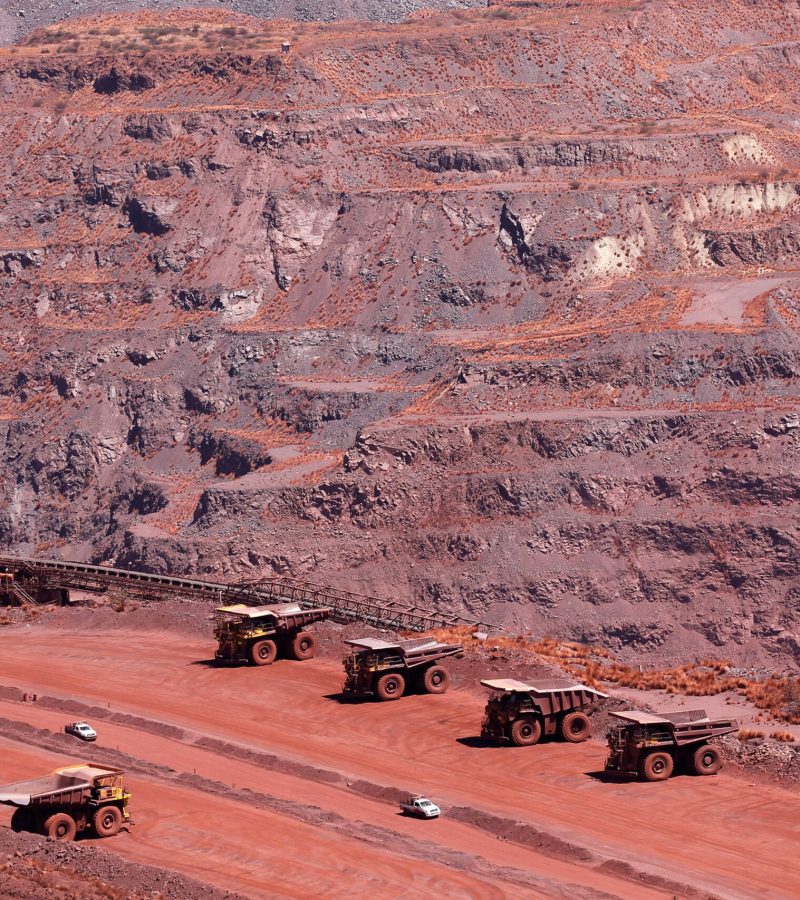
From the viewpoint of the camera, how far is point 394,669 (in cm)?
6359

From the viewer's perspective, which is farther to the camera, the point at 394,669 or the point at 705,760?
the point at 394,669

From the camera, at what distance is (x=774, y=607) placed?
99.2 m

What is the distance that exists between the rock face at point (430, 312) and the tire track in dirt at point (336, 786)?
38.2 m

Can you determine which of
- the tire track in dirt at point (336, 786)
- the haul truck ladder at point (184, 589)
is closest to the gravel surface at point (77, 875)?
the tire track in dirt at point (336, 786)

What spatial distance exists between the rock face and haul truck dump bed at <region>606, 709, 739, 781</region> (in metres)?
42.5

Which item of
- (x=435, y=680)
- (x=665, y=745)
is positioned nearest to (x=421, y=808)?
(x=665, y=745)

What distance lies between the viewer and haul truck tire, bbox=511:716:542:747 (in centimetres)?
5778

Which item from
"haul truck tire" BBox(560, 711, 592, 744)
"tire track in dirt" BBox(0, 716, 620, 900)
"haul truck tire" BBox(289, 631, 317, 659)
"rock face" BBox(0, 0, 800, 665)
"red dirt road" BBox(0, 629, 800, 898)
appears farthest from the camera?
"rock face" BBox(0, 0, 800, 665)

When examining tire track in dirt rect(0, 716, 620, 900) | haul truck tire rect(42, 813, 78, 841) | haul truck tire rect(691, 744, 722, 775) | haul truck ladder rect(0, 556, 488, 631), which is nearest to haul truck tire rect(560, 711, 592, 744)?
haul truck tire rect(691, 744, 722, 775)

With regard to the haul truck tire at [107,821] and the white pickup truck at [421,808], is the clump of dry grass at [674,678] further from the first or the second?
the haul truck tire at [107,821]

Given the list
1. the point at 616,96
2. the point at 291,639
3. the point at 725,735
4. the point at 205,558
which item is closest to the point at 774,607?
the point at 205,558

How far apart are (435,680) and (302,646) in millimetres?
7009

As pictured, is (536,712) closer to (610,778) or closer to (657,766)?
(610,778)

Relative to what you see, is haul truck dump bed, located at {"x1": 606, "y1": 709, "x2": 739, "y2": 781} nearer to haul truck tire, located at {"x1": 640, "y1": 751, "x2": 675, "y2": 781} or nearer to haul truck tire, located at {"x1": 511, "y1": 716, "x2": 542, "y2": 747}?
haul truck tire, located at {"x1": 640, "y1": 751, "x2": 675, "y2": 781}
